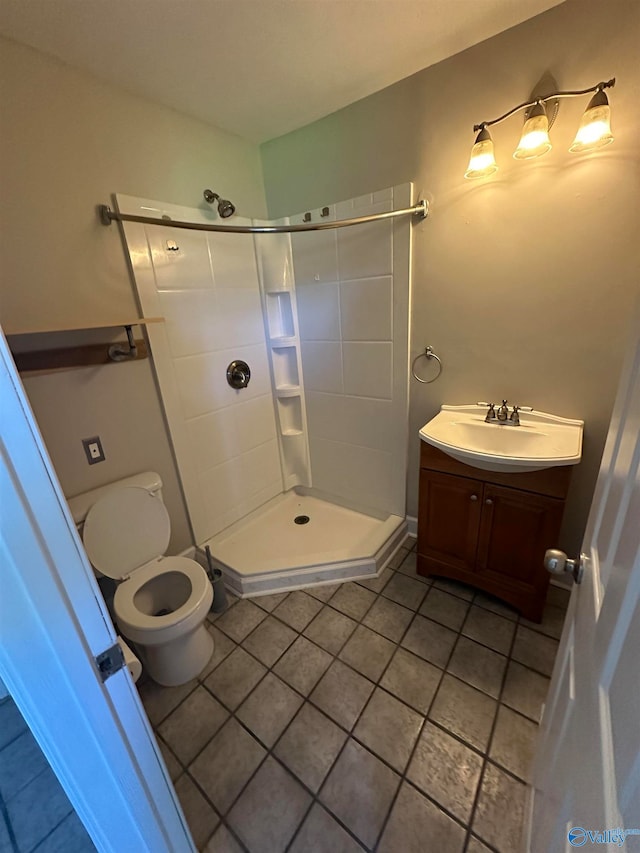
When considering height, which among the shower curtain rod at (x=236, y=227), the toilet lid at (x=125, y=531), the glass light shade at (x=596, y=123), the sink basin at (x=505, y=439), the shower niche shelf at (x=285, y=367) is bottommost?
the toilet lid at (x=125, y=531)

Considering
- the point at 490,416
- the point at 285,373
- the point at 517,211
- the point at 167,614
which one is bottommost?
the point at 167,614

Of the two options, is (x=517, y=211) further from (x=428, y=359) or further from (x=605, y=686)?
(x=605, y=686)

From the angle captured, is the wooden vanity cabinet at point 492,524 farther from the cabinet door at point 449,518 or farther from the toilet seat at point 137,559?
the toilet seat at point 137,559

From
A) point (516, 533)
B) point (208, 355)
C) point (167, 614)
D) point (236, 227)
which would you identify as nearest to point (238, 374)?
point (208, 355)

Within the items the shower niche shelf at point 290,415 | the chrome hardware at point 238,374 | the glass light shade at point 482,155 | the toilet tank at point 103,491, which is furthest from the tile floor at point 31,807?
the glass light shade at point 482,155

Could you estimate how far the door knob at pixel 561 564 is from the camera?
76cm

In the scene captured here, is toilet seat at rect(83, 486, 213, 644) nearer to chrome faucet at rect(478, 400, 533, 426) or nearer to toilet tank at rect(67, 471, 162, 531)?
toilet tank at rect(67, 471, 162, 531)

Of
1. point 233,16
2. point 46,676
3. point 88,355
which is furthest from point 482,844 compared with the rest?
point 233,16

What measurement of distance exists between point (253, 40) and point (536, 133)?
1.08 metres

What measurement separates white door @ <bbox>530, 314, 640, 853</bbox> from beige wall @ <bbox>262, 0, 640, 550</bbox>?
3.24 feet

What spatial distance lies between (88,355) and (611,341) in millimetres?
2217

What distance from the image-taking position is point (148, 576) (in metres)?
1.59

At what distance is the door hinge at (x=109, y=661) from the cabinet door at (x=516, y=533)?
148cm

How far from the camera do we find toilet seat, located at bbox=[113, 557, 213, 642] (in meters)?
1.36
